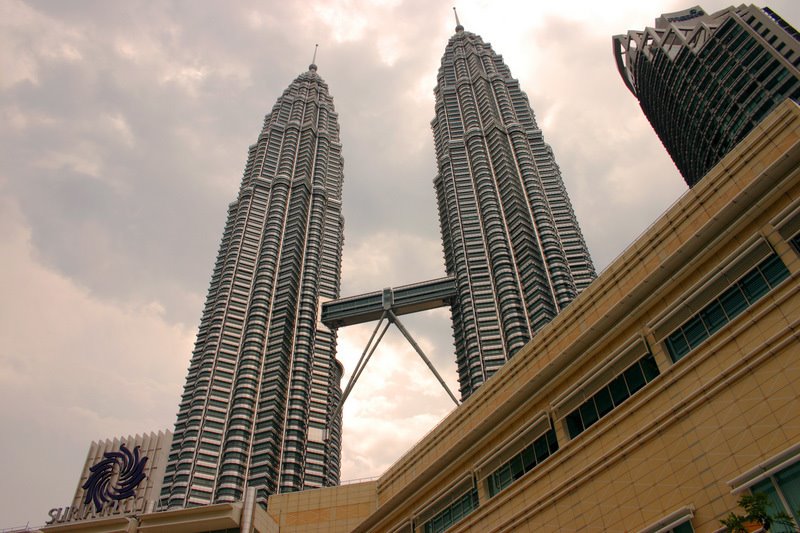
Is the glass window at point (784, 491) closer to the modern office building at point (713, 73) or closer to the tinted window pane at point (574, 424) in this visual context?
the tinted window pane at point (574, 424)

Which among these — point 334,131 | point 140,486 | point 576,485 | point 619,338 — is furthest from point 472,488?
point 334,131

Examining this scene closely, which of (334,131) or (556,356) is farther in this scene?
(334,131)

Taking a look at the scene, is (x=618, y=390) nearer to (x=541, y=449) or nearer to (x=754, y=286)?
(x=541, y=449)

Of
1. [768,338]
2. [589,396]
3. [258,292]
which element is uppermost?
[258,292]

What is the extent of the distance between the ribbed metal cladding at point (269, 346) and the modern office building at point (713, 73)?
81.7 metres

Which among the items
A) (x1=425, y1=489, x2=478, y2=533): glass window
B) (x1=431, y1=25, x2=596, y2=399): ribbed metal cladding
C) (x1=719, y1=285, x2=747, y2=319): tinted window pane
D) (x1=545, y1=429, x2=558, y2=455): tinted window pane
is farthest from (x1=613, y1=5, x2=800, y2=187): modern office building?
(x1=425, y1=489, x2=478, y2=533): glass window

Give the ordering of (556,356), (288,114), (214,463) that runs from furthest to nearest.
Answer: (288,114) < (214,463) < (556,356)

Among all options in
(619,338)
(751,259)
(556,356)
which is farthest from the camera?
(556,356)

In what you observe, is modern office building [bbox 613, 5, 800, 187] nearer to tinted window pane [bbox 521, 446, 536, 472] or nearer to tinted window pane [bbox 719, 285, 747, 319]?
tinted window pane [bbox 719, 285, 747, 319]

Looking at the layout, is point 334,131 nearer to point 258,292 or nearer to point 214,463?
point 258,292

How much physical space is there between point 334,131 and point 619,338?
17094cm

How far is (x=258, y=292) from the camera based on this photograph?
13625 cm

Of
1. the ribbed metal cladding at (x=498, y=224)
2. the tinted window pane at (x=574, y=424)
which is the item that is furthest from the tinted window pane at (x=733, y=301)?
the ribbed metal cladding at (x=498, y=224)

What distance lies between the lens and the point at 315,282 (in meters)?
144
